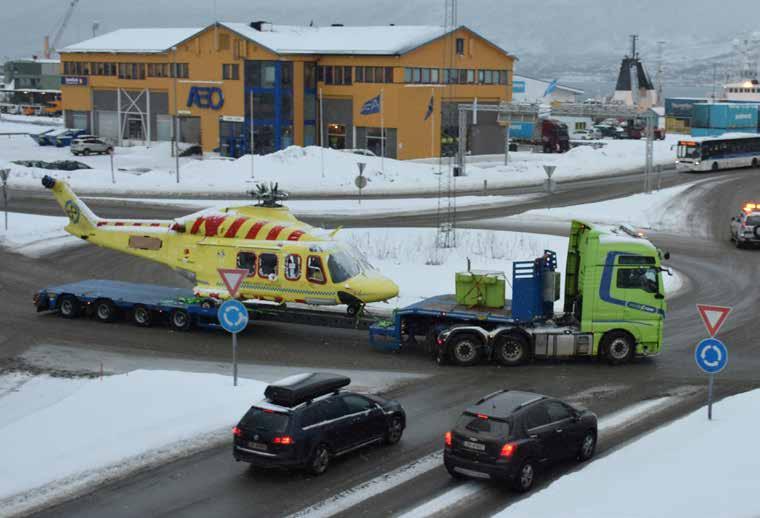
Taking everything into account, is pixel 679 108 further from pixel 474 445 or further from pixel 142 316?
pixel 474 445

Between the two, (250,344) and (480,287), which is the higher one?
(480,287)

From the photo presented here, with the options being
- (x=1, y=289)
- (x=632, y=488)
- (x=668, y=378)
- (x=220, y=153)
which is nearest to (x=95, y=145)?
(x=220, y=153)

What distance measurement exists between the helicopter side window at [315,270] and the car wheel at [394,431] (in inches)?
344

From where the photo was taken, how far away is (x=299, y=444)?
16125 millimetres

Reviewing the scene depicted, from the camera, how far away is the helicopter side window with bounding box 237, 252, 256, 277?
27.3 m

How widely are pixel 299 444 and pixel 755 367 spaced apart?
1272 centimetres

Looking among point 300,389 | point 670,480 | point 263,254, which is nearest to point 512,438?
point 670,480

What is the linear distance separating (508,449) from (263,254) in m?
13.2

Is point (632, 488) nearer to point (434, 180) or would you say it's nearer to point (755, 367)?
point (755, 367)

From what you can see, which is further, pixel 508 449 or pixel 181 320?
pixel 181 320

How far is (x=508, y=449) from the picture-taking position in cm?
1539

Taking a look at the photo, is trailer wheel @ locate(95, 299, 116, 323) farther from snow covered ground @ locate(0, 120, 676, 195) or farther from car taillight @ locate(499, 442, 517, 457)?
snow covered ground @ locate(0, 120, 676, 195)

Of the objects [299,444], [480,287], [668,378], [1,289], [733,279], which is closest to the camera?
[299,444]

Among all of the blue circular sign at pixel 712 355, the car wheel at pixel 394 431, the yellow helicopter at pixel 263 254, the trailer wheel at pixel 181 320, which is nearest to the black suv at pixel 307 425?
the car wheel at pixel 394 431
